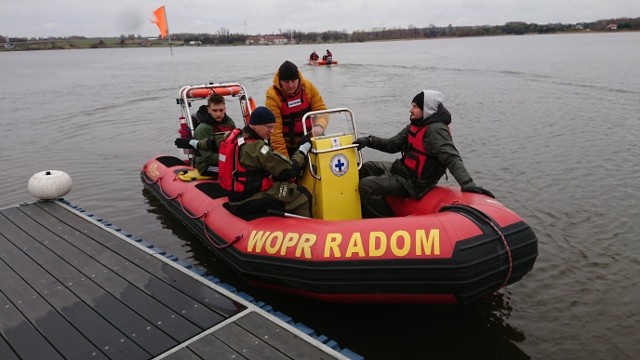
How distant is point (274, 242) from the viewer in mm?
3842

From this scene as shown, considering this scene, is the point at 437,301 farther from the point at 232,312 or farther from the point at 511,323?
the point at 232,312

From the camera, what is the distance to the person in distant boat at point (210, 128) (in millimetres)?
5516

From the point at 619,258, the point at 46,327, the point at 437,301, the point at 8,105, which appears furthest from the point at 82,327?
the point at 8,105

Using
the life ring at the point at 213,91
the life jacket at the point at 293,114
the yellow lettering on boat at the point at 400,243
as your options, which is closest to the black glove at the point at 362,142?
the life jacket at the point at 293,114

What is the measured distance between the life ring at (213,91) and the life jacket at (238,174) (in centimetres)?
248

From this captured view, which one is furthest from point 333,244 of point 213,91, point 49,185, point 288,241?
point 49,185

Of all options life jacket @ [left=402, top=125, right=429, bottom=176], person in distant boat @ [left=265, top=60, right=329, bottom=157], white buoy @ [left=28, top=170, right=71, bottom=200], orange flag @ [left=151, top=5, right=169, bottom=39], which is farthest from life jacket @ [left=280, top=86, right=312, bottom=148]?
orange flag @ [left=151, top=5, right=169, bottom=39]

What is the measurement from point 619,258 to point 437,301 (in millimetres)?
2621

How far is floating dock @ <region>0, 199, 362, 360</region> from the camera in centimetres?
296

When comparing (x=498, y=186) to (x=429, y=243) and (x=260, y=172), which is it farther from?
(x=260, y=172)

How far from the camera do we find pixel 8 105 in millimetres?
16172

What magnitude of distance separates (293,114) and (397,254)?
7.32 ft

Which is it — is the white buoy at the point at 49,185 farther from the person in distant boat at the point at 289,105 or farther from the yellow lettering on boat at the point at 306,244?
the yellow lettering on boat at the point at 306,244

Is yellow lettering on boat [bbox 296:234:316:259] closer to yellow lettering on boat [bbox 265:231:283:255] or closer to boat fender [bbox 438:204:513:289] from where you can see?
yellow lettering on boat [bbox 265:231:283:255]
